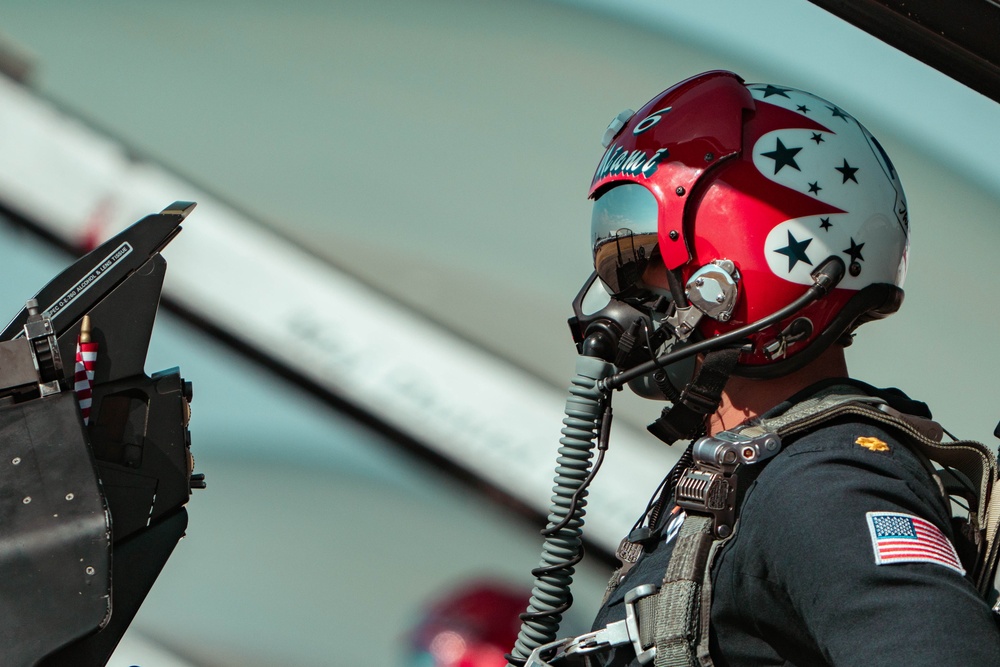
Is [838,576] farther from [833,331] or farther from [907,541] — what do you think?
[833,331]

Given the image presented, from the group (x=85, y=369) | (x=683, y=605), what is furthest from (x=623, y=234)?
(x=85, y=369)

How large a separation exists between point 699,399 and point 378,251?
1.13 m

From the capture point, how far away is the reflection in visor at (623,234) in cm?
128

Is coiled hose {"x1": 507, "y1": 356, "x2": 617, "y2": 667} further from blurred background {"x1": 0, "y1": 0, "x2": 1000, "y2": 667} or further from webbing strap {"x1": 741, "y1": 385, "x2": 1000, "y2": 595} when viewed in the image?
blurred background {"x1": 0, "y1": 0, "x2": 1000, "y2": 667}

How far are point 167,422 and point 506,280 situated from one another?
1178 mm

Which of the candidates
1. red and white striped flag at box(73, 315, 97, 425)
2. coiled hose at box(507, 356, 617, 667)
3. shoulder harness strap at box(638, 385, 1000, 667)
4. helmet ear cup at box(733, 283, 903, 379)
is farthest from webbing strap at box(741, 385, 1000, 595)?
red and white striped flag at box(73, 315, 97, 425)

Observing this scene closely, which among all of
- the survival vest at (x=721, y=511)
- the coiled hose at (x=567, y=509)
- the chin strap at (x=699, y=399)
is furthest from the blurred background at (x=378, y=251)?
the survival vest at (x=721, y=511)

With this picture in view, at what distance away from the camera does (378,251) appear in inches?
87.7

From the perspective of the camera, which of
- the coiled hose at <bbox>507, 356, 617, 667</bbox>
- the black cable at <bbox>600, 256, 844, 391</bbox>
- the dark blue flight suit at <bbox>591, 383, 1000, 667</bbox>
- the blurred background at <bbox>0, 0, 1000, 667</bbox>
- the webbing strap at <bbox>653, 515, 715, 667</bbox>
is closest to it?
the dark blue flight suit at <bbox>591, 383, 1000, 667</bbox>

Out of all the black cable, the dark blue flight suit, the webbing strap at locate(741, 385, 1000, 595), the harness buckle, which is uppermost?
the black cable

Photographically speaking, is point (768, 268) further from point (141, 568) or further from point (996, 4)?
point (141, 568)

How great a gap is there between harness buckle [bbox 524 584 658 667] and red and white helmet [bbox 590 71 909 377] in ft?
1.11

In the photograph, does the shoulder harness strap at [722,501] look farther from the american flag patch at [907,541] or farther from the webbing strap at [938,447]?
the american flag patch at [907,541]

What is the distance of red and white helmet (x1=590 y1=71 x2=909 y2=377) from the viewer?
1220 mm
